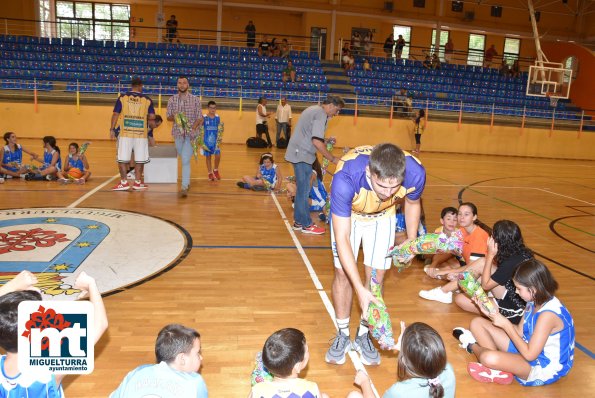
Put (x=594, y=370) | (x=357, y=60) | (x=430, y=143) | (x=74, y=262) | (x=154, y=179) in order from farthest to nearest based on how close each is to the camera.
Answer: (x=357, y=60) < (x=430, y=143) < (x=154, y=179) < (x=74, y=262) < (x=594, y=370)

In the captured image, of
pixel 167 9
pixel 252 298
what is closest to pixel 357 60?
pixel 167 9

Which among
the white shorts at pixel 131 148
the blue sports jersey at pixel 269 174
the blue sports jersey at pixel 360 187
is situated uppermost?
the blue sports jersey at pixel 360 187

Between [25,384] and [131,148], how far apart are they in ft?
23.6

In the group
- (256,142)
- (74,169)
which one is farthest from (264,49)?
(74,169)

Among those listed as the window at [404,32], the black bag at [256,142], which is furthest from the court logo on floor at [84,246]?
the window at [404,32]

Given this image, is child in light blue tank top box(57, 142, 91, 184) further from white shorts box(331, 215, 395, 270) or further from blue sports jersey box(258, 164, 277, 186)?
white shorts box(331, 215, 395, 270)

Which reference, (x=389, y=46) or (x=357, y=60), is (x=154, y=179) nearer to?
(x=357, y=60)

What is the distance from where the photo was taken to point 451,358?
395cm

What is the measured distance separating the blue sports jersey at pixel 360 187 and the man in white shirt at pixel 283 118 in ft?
44.2

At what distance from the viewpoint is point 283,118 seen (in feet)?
55.1

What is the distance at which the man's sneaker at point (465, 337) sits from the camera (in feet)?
13.0

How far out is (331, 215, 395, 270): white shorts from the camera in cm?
359

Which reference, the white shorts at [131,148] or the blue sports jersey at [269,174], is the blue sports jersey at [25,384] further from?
the blue sports jersey at [269,174]

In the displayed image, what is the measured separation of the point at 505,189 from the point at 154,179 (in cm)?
781
